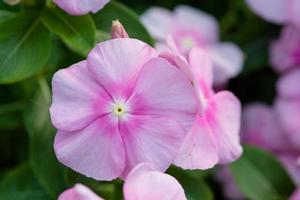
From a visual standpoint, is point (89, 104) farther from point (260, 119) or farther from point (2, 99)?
point (260, 119)

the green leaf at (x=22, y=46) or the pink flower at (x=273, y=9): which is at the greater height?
the green leaf at (x=22, y=46)

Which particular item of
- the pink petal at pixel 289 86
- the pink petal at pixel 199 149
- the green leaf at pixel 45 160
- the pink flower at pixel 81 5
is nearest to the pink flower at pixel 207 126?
the pink petal at pixel 199 149

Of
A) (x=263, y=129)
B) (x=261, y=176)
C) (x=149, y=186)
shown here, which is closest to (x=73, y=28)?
(x=149, y=186)

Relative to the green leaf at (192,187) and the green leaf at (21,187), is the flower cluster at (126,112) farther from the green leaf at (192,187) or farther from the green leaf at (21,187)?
the green leaf at (21,187)

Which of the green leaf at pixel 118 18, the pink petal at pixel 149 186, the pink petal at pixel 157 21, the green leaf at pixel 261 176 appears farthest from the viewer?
the pink petal at pixel 157 21

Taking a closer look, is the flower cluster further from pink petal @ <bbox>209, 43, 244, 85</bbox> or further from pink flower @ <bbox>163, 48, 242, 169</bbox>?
pink petal @ <bbox>209, 43, 244, 85</bbox>

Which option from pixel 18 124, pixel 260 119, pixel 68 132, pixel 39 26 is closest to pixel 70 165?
pixel 68 132

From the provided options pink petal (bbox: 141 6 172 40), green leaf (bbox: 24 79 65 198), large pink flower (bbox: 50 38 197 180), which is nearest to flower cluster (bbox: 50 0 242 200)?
large pink flower (bbox: 50 38 197 180)
